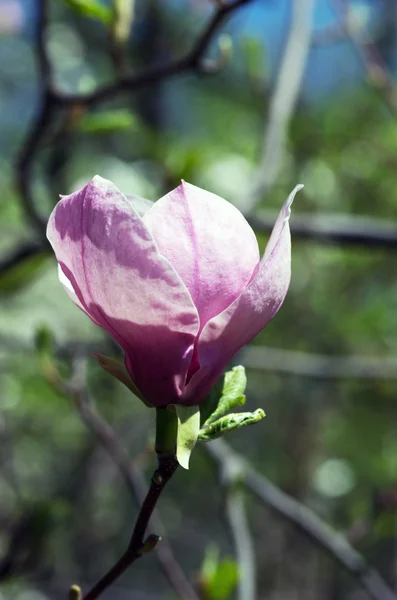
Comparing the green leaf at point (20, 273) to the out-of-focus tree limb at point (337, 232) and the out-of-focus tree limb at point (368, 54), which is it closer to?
the out-of-focus tree limb at point (337, 232)

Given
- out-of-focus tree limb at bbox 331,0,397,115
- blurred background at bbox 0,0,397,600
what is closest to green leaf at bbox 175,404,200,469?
blurred background at bbox 0,0,397,600

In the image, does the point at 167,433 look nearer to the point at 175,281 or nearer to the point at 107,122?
the point at 175,281

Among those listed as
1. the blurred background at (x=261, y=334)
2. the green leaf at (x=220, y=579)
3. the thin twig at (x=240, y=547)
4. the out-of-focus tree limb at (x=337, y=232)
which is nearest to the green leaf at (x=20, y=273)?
the blurred background at (x=261, y=334)

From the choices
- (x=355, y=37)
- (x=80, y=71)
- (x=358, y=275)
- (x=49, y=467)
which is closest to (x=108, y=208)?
(x=80, y=71)

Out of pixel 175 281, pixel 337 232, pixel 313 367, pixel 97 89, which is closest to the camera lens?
pixel 175 281

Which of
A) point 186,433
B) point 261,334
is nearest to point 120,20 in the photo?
point 186,433

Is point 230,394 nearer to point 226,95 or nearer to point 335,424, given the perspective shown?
point 335,424
